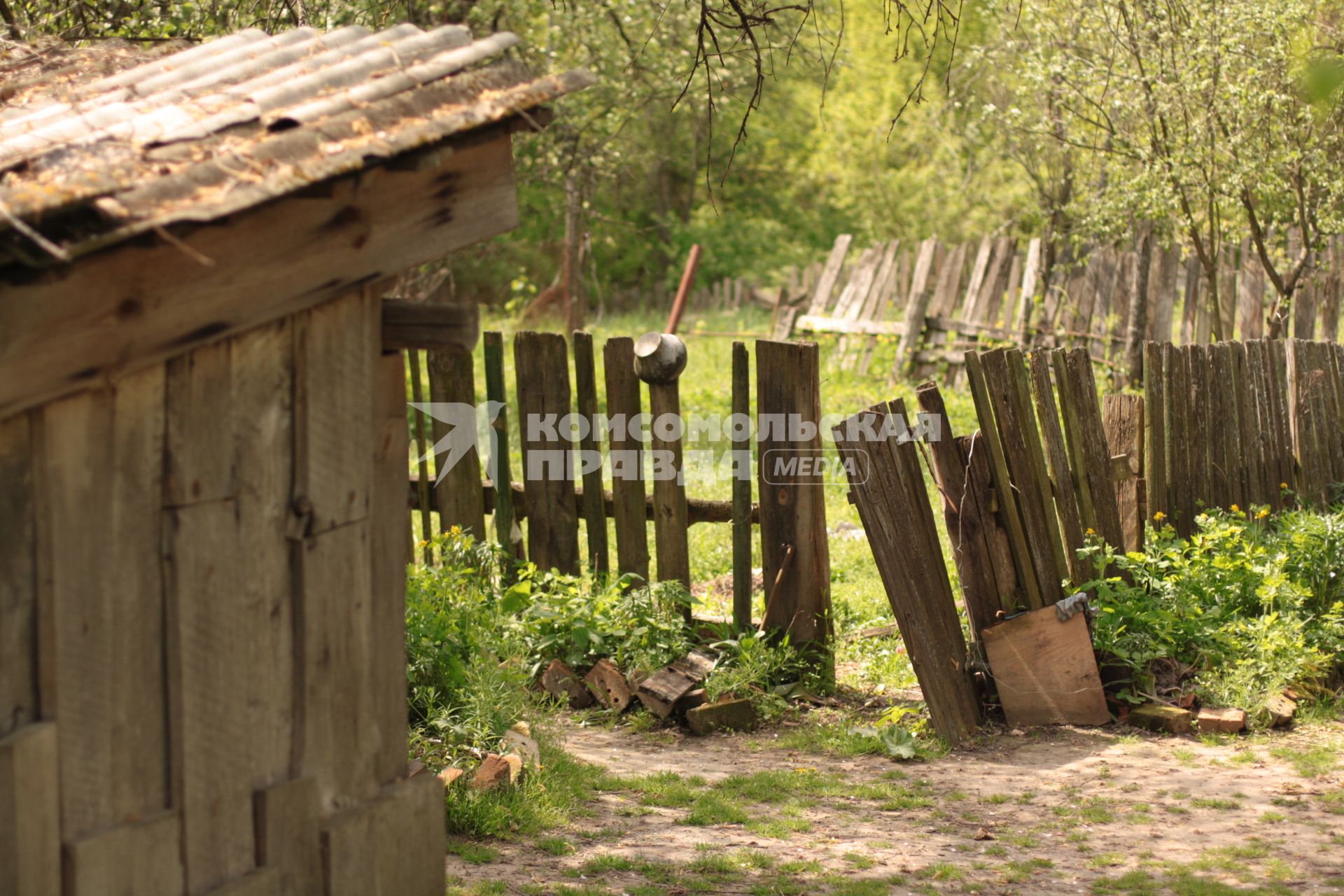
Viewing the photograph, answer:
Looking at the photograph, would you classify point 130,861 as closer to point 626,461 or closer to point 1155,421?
point 626,461

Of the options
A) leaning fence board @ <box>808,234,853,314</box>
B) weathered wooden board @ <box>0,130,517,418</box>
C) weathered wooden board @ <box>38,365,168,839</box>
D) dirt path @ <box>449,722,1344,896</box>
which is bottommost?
dirt path @ <box>449,722,1344,896</box>

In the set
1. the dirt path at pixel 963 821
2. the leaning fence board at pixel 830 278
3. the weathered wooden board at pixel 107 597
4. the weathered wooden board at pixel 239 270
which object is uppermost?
the leaning fence board at pixel 830 278

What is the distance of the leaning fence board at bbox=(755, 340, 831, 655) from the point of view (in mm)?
5660

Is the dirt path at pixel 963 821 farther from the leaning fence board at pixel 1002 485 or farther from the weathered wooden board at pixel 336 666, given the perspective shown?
the weathered wooden board at pixel 336 666

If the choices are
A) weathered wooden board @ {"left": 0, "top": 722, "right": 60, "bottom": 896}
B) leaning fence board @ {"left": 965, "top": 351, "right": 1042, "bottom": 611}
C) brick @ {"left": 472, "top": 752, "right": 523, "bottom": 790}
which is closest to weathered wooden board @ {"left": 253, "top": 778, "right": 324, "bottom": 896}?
weathered wooden board @ {"left": 0, "top": 722, "right": 60, "bottom": 896}

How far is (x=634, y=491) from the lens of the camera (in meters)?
6.03

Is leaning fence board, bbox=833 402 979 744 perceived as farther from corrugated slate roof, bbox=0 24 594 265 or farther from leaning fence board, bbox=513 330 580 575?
corrugated slate roof, bbox=0 24 594 265

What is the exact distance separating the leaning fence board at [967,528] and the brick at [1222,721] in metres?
0.93

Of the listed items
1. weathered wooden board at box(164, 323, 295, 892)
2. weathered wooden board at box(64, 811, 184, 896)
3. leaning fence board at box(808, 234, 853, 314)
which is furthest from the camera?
leaning fence board at box(808, 234, 853, 314)

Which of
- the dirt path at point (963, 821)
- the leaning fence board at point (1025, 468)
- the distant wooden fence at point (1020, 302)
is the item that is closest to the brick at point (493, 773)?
the dirt path at point (963, 821)

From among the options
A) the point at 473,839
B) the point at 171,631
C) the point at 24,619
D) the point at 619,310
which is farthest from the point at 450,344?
the point at 619,310

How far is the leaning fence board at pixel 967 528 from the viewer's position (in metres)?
5.28

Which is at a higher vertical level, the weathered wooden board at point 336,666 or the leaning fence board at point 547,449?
the leaning fence board at point 547,449

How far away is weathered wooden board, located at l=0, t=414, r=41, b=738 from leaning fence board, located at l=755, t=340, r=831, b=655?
3.73 meters
